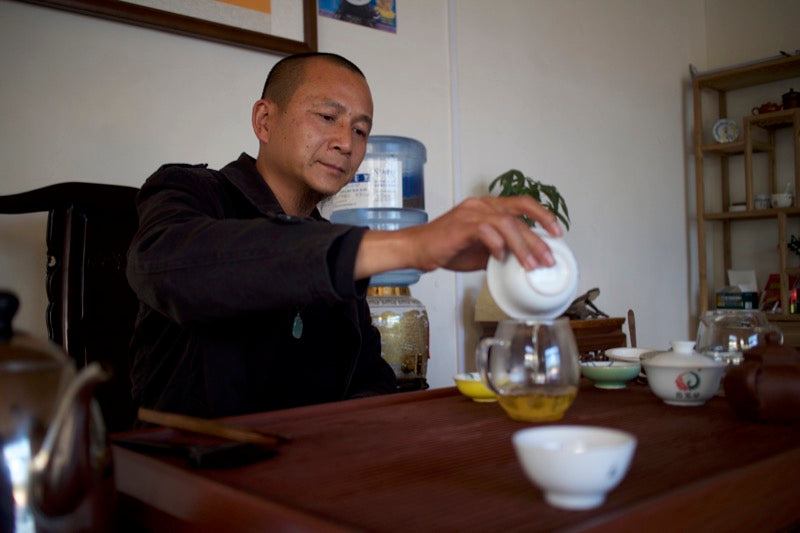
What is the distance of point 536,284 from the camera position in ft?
2.75

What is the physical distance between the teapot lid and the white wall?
149 cm

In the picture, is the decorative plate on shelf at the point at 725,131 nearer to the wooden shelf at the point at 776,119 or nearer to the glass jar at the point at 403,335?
the wooden shelf at the point at 776,119

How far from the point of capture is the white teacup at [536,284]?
33.1 inches

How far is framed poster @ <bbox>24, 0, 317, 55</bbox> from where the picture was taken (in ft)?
6.68

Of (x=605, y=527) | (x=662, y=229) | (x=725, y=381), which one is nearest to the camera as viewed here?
(x=605, y=527)

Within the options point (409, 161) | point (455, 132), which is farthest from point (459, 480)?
point (455, 132)

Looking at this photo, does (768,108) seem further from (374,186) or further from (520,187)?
(374,186)

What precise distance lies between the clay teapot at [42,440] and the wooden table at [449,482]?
0.14 m

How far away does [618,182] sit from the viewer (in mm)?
3957

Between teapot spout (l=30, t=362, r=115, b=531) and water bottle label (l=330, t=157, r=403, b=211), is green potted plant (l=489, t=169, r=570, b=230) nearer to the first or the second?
water bottle label (l=330, t=157, r=403, b=211)

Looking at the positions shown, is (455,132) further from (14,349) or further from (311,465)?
(14,349)

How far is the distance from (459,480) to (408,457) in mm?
108

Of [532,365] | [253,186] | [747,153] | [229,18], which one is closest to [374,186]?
[229,18]

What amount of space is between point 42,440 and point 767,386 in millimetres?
848
